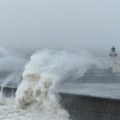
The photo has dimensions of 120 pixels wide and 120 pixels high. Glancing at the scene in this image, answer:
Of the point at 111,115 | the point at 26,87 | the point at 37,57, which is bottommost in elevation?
the point at 111,115

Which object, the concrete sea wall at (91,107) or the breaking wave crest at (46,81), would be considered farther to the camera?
the breaking wave crest at (46,81)

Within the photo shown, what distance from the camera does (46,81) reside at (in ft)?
81.4

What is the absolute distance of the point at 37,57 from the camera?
94.3 feet

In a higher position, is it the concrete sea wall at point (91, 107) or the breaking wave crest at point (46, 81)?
the breaking wave crest at point (46, 81)

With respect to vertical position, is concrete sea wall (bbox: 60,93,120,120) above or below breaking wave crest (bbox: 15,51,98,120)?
below

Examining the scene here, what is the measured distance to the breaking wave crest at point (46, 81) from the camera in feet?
72.4

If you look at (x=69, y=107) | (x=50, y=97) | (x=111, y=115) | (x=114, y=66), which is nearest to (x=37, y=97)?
(x=50, y=97)

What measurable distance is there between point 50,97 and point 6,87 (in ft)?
23.1

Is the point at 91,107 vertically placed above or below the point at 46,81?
below

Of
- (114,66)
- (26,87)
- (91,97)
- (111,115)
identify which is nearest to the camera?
(111,115)

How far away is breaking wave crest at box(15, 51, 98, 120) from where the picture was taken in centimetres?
2208

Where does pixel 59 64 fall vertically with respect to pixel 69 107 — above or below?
above

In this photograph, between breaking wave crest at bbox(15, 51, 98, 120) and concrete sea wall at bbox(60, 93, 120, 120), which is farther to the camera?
breaking wave crest at bbox(15, 51, 98, 120)

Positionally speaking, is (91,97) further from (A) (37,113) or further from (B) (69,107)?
(A) (37,113)
